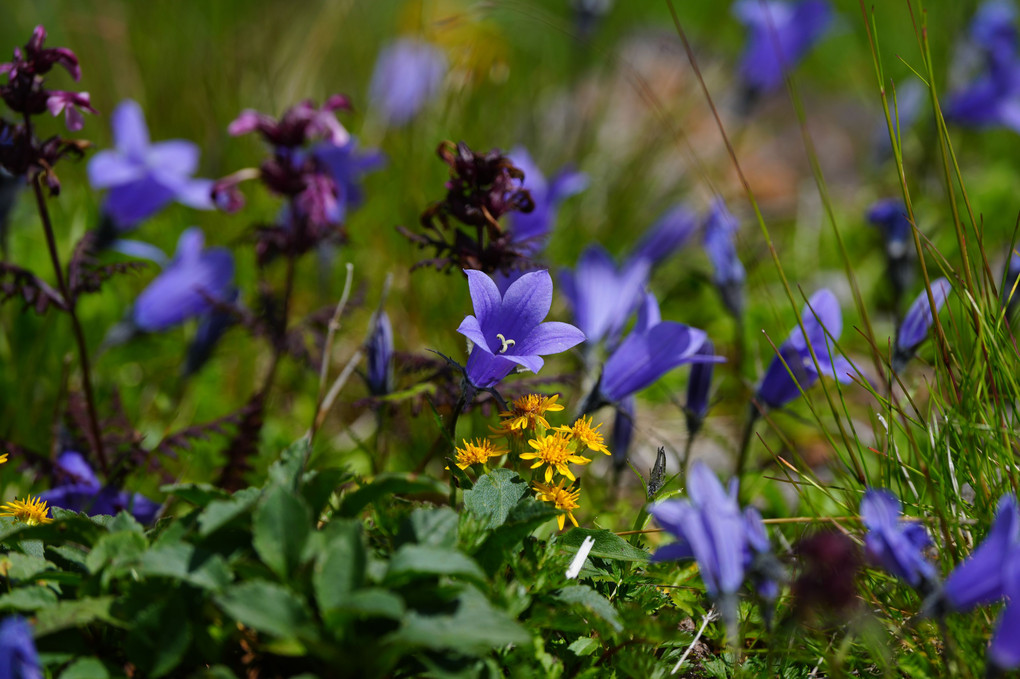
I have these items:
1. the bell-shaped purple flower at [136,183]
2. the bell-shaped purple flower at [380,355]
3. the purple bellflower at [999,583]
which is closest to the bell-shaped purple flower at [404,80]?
the bell-shaped purple flower at [136,183]

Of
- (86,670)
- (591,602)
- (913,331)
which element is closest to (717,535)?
(591,602)

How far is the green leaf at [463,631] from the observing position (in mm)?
1051

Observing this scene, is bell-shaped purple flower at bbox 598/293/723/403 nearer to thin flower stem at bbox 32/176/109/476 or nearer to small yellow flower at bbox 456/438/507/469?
small yellow flower at bbox 456/438/507/469

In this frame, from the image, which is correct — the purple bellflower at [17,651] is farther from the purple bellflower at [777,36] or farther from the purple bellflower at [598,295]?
the purple bellflower at [777,36]

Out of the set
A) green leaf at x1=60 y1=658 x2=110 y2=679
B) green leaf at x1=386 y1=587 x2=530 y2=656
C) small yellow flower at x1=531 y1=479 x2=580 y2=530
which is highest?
green leaf at x1=386 y1=587 x2=530 y2=656

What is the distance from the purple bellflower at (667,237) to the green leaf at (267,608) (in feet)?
6.21

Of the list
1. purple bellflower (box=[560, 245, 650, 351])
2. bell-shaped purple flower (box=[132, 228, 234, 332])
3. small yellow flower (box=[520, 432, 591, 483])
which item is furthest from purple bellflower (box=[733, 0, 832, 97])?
small yellow flower (box=[520, 432, 591, 483])

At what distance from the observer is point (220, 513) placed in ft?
3.89

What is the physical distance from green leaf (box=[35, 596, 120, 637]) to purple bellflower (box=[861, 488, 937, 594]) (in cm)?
102

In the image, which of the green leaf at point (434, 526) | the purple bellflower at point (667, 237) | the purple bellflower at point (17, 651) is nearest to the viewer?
the purple bellflower at point (17, 651)

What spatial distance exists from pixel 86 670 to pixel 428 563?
1.48 feet

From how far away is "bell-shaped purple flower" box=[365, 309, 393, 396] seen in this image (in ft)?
5.98

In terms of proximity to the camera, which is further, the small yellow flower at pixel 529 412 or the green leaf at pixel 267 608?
the small yellow flower at pixel 529 412

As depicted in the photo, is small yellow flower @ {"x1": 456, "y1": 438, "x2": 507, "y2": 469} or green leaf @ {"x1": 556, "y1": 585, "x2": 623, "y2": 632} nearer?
green leaf @ {"x1": 556, "y1": 585, "x2": 623, "y2": 632}
